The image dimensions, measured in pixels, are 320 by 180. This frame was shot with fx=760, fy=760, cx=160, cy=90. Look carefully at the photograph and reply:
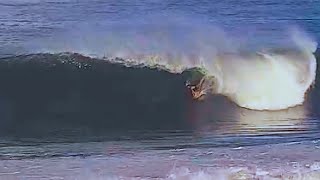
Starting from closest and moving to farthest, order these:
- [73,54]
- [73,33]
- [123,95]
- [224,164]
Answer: [224,164]
[123,95]
[73,54]
[73,33]

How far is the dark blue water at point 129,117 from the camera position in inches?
165

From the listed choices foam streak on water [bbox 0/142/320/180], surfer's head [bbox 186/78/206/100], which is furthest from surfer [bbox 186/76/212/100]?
foam streak on water [bbox 0/142/320/180]

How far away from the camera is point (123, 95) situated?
16.8 feet

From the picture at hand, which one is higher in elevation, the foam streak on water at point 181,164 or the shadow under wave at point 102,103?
the shadow under wave at point 102,103

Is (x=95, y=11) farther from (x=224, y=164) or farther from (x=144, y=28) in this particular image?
(x=224, y=164)

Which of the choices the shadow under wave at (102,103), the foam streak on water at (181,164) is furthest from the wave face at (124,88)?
the foam streak on water at (181,164)

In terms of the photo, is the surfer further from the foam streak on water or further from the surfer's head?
the foam streak on water

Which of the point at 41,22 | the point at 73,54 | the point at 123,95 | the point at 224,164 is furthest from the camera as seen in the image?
the point at 41,22

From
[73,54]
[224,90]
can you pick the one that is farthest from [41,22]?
[224,90]

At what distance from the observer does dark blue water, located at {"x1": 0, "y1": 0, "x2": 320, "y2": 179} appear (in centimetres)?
420

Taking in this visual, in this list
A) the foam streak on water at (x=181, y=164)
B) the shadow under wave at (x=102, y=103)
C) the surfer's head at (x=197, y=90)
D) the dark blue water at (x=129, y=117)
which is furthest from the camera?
the surfer's head at (x=197, y=90)

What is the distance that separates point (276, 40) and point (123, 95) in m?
2.36

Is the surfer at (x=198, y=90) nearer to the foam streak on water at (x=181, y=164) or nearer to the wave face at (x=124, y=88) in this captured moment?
the wave face at (x=124, y=88)

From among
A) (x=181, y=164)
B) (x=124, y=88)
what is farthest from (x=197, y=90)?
(x=181, y=164)
